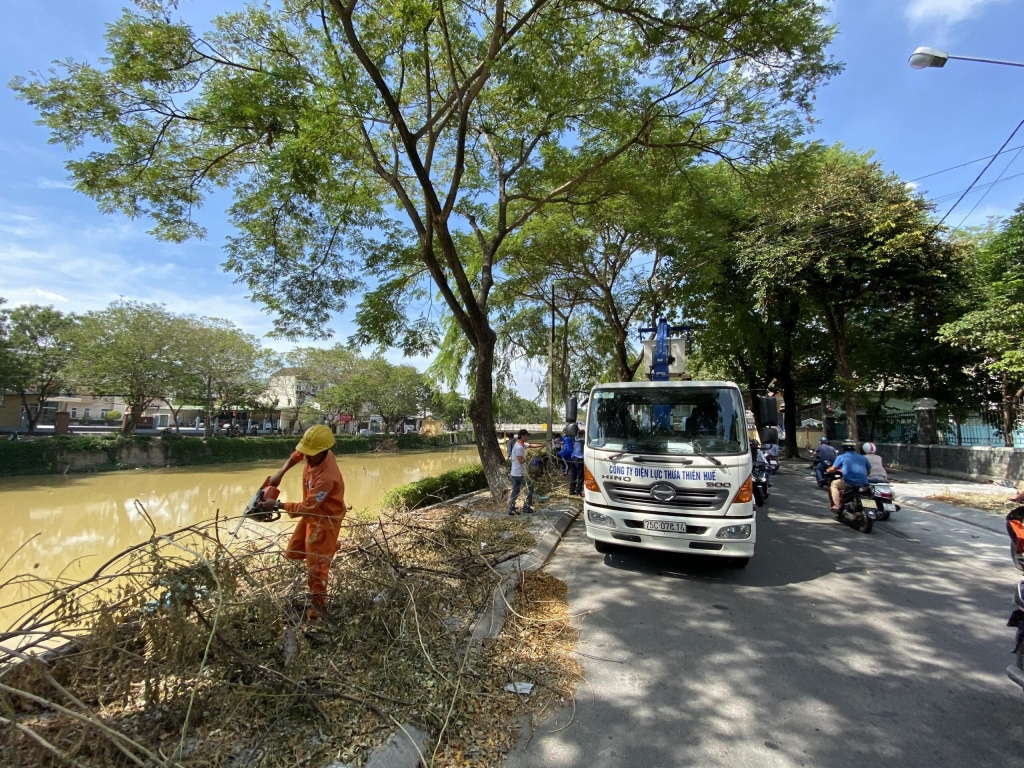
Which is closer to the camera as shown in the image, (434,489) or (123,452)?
(434,489)

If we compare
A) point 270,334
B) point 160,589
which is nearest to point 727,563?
point 160,589

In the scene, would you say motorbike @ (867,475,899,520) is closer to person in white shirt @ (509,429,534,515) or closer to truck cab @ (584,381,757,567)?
truck cab @ (584,381,757,567)

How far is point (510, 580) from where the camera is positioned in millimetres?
4895

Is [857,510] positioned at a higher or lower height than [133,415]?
lower

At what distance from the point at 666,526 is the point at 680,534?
0.52 ft

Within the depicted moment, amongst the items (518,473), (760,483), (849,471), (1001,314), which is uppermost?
(1001,314)

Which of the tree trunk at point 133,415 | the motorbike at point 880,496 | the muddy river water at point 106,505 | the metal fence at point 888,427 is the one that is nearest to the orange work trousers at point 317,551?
the muddy river water at point 106,505

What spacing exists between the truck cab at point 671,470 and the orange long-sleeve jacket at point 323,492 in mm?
3037

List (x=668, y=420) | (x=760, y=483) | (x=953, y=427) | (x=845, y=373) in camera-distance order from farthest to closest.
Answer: (x=845, y=373), (x=953, y=427), (x=760, y=483), (x=668, y=420)

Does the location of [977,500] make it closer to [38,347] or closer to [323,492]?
[323,492]

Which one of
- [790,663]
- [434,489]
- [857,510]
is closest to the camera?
[790,663]

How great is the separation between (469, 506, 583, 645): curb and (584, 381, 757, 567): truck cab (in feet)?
2.46

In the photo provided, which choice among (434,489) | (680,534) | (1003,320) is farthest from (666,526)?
(1003,320)

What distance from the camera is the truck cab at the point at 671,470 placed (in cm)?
504
